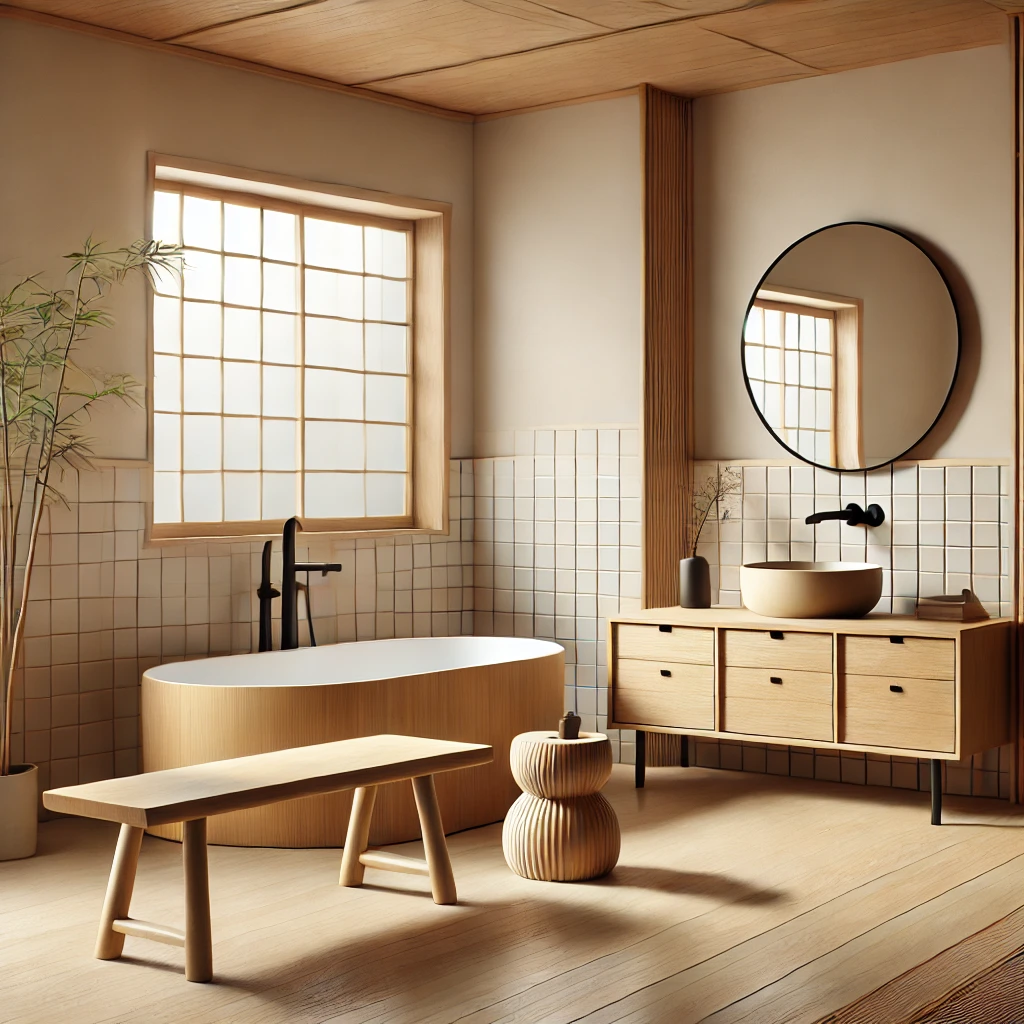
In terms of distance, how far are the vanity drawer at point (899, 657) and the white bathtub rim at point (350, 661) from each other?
3.27 feet

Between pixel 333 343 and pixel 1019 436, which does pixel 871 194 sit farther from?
pixel 333 343

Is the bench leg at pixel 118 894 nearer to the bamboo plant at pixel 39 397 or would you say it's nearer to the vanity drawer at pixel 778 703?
the bamboo plant at pixel 39 397

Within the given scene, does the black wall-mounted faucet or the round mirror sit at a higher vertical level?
the round mirror

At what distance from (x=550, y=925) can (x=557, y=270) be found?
3.16 metres

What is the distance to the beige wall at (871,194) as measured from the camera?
15.9 ft

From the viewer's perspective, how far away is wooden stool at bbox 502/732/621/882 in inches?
148

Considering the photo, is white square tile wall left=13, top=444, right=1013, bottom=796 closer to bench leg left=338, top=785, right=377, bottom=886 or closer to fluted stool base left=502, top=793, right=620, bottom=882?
bench leg left=338, top=785, right=377, bottom=886

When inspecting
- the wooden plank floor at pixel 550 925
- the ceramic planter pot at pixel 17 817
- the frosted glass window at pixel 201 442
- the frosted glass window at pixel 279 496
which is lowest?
the wooden plank floor at pixel 550 925

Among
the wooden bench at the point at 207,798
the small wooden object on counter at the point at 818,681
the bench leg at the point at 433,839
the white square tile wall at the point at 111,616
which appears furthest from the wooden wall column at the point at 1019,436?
the white square tile wall at the point at 111,616

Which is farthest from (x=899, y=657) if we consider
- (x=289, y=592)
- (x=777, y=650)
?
(x=289, y=592)

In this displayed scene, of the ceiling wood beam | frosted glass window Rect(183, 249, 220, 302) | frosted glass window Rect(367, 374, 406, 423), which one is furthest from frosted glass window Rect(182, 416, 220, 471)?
the ceiling wood beam

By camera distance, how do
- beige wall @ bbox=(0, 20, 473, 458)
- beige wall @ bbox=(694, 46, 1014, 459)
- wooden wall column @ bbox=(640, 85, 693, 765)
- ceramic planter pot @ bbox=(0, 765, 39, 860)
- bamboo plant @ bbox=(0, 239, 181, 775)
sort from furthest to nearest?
wooden wall column @ bbox=(640, 85, 693, 765)
beige wall @ bbox=(694, 46, 1014, 459)
beige wall @ bbox=(0, 20, 473, 458)
bamboo plant @ bbox=(0, 239, 181, 775)
ceramic planter pot @ bbox=(0, 765, 39, 860)

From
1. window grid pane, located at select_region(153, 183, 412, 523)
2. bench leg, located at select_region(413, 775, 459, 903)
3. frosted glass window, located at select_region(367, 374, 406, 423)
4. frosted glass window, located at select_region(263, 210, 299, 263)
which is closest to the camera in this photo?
bench leg, located at select_region(413, 775, 459, 903)

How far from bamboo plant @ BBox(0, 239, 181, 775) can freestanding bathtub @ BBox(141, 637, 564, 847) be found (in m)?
0.50
